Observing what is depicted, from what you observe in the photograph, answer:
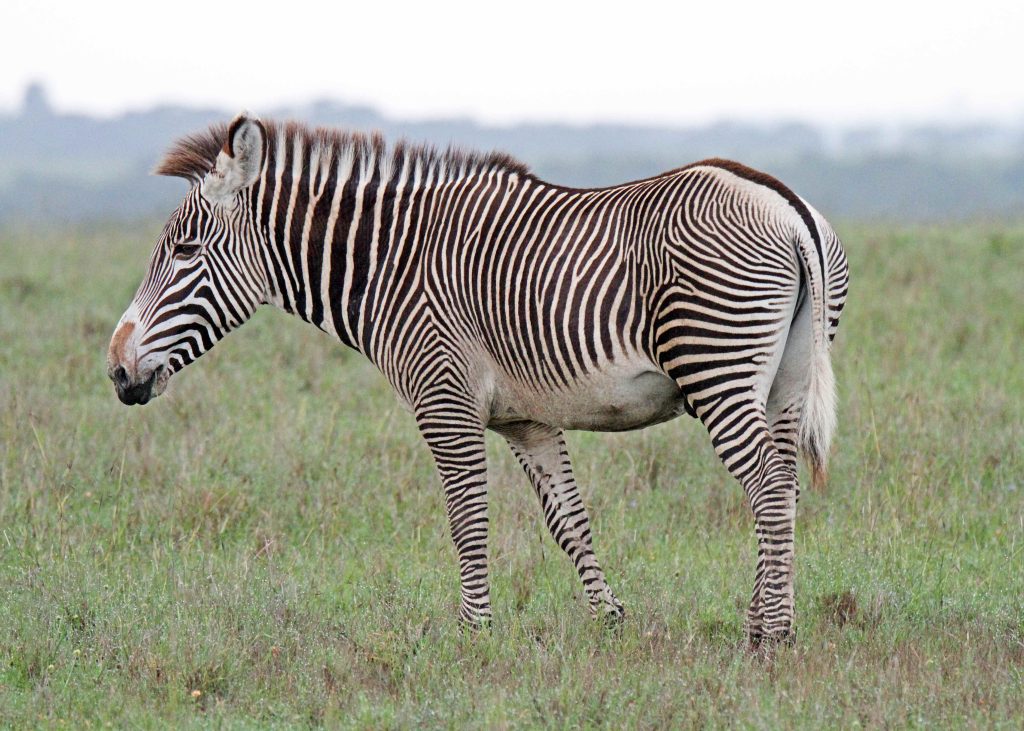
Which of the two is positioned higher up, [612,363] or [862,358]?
[612,363]

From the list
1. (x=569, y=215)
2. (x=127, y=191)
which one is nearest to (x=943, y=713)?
(x=569, y=215)

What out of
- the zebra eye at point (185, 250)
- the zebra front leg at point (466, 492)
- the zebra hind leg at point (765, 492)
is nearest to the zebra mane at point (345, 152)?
the zebra eye at point (185, 250)

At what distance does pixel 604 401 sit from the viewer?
16.7ft

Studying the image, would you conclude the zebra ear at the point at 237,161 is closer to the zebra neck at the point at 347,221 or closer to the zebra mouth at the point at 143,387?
the zebra neck at the point at 347,221

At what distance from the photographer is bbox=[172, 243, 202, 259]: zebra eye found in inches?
217

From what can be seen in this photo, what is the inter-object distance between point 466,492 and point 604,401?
31.6 inches

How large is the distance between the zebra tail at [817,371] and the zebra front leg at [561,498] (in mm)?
1215

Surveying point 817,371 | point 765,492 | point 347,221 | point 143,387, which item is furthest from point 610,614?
Result: point 143,387

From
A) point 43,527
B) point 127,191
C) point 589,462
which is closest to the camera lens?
point 43,527

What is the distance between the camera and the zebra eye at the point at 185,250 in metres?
5.50

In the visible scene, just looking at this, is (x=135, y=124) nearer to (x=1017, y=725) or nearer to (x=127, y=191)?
(x=127, y=191)

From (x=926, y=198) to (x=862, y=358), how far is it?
110196 millimetres

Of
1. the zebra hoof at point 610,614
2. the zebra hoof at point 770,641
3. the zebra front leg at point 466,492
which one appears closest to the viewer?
the zebra hoof at point 770,641

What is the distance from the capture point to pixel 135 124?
646 feet
